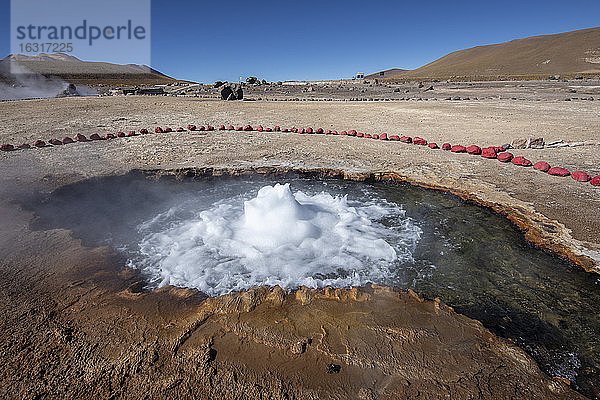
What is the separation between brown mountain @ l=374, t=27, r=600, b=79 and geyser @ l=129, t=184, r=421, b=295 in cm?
6194

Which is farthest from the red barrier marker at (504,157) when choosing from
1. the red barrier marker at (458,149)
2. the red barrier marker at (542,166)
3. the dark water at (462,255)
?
the dark water at (462,255)

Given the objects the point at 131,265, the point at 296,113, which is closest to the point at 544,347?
the point at 131,265

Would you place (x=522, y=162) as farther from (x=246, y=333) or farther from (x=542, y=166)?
(x=246, y=333)

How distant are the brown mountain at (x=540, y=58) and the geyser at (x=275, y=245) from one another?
203 feet

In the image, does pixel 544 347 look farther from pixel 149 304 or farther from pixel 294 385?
pixel 149 304

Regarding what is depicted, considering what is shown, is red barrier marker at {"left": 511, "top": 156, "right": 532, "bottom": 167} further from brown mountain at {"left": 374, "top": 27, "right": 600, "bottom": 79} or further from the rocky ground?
brown mountain at {"left": 374, "top": 27, "right": 600, "bottom": 79}

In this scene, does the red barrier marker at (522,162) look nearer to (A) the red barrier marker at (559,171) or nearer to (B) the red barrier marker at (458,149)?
(A) the red barrier marker at (559,171)

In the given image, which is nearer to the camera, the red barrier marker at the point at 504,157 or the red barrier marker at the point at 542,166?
the red barrier marker at the point at 542,166

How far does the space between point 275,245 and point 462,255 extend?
2441 millimetres

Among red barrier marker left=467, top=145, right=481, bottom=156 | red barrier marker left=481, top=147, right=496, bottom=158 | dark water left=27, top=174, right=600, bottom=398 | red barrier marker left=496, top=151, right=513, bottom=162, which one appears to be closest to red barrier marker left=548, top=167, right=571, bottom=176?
red barrier marker left=496, top=151, right=513, bottom=162

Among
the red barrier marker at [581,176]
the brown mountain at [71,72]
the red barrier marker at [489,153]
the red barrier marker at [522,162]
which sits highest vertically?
the brown mountain at [71,72]

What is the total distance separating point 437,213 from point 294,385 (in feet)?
12.9

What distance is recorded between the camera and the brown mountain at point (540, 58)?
58.6 m

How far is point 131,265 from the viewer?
12.5ft
